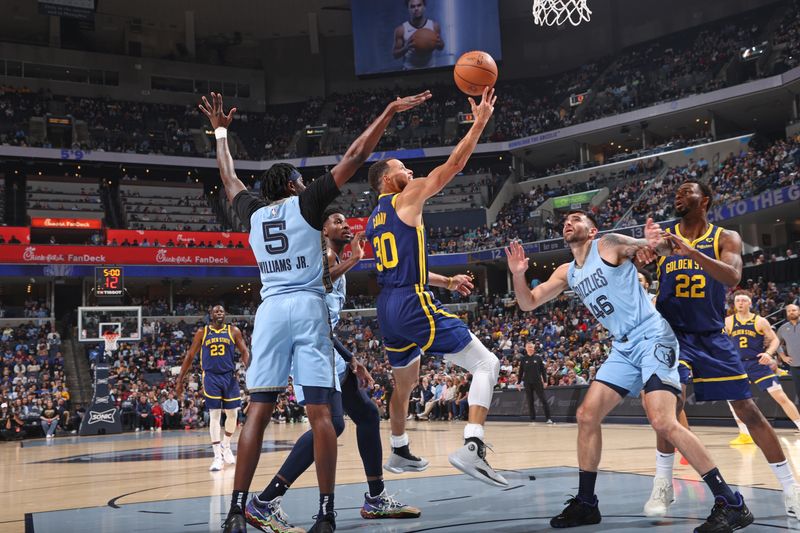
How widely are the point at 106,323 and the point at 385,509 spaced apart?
25538 millimetres

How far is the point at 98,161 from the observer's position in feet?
147

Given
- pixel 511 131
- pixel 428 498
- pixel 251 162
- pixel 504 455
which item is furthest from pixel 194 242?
pixel 428 498

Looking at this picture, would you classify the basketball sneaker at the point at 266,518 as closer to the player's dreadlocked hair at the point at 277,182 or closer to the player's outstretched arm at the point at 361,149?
the player's dreadlocked hair at the point at 277,182

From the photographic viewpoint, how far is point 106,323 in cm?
2902

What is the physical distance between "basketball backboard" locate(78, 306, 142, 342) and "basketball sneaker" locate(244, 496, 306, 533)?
24608mm

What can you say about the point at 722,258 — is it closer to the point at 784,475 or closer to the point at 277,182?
the point at 784,475

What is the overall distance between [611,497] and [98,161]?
43.5 metres

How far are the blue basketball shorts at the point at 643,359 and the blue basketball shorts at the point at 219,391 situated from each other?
699 centimetres

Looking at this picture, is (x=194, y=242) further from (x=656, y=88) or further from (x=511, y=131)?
(x=656, y=88)

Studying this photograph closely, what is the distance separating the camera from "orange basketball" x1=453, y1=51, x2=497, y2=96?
23.2ft

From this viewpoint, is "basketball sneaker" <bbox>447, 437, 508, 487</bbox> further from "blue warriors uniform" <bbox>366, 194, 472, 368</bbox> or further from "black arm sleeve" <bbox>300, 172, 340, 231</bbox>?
"black arm sleeve" <bbox>300, 172, 340, 231</bbox>

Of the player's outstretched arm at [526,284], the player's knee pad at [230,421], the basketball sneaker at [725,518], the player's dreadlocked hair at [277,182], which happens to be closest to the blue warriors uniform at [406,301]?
the player's outstretched arm at [526,284]

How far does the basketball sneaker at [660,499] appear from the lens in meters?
5.46

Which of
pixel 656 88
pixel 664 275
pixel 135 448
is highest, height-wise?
pixel 656 88
